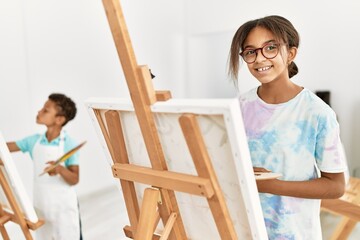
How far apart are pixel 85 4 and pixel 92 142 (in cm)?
140

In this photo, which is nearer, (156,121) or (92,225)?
(156,121)

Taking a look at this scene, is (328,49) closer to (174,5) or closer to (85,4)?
(174,5)

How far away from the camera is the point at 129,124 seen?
968mm

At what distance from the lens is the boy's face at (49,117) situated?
1827mm

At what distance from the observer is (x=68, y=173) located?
5.65 feet

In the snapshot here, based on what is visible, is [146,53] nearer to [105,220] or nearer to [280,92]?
[105,220]

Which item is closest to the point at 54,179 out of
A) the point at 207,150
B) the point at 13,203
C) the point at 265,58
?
the point at 13,203

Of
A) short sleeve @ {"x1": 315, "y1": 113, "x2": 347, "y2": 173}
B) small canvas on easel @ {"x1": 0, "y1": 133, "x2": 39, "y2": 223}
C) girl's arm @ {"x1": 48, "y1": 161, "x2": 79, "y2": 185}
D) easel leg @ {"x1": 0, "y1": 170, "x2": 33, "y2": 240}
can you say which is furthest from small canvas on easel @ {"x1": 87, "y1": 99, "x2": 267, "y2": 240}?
girl's arm @ {"x1": 48, "y1": 161, "x2": 79, "y2": 185}

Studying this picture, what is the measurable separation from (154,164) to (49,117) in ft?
3.79

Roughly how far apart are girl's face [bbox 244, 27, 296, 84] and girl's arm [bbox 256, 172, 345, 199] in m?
0.29

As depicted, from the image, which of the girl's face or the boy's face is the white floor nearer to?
the boy's face

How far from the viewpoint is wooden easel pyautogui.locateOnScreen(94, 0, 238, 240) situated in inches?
30.8

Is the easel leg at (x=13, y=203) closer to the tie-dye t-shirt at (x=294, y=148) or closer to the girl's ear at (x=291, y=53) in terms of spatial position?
the tie-dye t-shirt at (x=294, y=148)

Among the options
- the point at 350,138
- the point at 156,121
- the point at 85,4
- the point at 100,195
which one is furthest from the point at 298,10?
the point at 156,121
